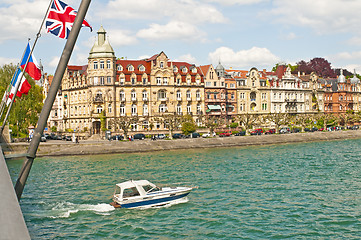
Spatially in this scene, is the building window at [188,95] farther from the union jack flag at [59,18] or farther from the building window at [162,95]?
the union jack flag at [59,18]

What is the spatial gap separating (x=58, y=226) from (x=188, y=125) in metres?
73.0

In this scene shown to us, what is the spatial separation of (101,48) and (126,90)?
12.3m

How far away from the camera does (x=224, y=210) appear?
3100cm

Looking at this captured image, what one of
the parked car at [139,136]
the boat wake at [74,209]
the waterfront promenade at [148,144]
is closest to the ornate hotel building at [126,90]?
the parked car at [139,136]

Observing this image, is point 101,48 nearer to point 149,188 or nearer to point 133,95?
point 133,95

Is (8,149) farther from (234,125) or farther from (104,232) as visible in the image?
(234,125)

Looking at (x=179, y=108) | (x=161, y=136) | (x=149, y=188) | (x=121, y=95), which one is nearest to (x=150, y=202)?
(x=149, y=188)

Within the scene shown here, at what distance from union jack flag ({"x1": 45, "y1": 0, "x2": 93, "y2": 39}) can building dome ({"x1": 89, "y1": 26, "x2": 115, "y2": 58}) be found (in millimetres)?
88763

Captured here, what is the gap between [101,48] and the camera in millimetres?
104688

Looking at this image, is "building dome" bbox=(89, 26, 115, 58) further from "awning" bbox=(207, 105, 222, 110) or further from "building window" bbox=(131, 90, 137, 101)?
"awning" bbox=(207, 105, 222, 110)

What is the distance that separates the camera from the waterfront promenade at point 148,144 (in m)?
78.5

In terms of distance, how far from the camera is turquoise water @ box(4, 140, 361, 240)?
26141mm

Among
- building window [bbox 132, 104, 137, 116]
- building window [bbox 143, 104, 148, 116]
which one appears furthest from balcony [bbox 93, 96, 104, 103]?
building window [bbox 143, 104, 148, 116]

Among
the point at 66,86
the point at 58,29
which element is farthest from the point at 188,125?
the point at 58,29
